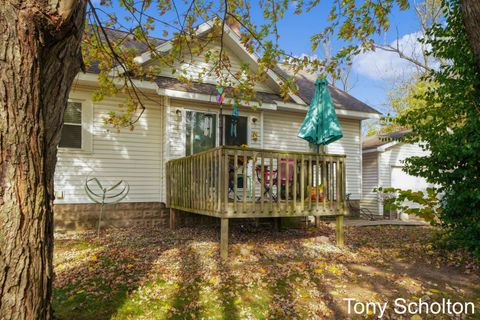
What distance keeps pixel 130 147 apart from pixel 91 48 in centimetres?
284

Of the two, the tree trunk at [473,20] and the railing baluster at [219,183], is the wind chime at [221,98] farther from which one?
the tree trunk at [473,20]

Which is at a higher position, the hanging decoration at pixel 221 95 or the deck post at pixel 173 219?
the hanging decoration at pixel 221 95

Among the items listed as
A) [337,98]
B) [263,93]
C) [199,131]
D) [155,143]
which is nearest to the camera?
[155,143]

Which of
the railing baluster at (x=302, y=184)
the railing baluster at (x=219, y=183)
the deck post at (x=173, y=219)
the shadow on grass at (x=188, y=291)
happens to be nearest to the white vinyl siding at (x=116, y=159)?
the deck post at (x=173, y=219)

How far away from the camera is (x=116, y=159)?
8.71 metres

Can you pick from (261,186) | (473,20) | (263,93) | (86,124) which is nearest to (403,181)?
(263,93)

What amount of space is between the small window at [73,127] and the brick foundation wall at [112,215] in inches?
56.1

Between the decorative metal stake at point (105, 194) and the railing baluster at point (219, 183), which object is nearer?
the railing baluster at point (219, 183)

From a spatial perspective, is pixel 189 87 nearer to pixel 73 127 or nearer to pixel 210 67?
pixel 210 67

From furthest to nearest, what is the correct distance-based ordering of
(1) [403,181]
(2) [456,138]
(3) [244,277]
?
(1) [403,181] < (2) [456,138] < (3) [244,277]

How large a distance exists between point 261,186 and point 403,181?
1073cm

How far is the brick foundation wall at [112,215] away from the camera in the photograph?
806 cm

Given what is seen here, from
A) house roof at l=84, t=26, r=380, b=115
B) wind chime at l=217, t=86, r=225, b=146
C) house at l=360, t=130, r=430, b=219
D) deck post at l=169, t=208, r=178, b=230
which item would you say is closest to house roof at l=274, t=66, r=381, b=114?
house roof at l=84, t=26, r=380, b=115

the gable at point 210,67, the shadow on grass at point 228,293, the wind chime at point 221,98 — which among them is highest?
the gable at point 210,67
